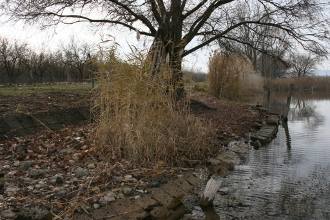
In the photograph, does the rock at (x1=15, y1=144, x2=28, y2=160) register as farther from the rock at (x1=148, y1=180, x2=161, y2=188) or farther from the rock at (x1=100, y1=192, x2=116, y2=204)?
the rock at (x1=148, y1=180, x2=161, y2=188)

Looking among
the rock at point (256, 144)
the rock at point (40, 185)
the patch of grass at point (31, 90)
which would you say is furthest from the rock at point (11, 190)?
the rock at point (256, 144)

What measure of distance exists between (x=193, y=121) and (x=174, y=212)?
3.80 metres

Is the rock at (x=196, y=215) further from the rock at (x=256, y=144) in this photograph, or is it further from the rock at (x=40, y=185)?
the rock at (x=256, y=144)

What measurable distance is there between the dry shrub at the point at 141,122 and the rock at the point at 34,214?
312 cm

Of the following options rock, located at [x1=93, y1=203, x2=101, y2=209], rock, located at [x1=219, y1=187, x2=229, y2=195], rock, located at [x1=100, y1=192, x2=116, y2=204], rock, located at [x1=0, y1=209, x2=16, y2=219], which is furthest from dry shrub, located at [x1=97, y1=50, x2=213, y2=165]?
rock, located at [x1=0, y1=209, x2=16, y2=219]

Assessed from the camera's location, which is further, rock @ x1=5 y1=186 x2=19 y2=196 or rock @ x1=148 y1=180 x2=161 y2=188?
rock @ x1=148 y1=180 x2=161 y2=188

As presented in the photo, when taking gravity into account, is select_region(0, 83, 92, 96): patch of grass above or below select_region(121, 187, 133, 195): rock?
above

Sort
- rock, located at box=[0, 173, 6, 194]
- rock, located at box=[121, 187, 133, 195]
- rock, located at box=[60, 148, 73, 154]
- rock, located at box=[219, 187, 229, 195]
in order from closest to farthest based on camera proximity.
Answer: rock, located at box=[0, 173, 6, 194], rock, located at box=[121, 187, 133, 195], rock, located at box=[219, 187, 229, 195], rock, located at box=[60, 148, 73, 154]

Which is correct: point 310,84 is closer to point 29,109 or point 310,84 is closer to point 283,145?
point 283,145

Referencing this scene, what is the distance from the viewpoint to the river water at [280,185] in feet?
27.9

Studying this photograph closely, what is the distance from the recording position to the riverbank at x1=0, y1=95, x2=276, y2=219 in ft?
23.7

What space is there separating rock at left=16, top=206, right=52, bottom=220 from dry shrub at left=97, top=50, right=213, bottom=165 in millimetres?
3118

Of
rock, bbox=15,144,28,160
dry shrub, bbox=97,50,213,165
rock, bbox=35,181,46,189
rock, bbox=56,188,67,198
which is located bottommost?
rock, bbox=56,188,67,198

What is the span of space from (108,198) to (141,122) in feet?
9.13
